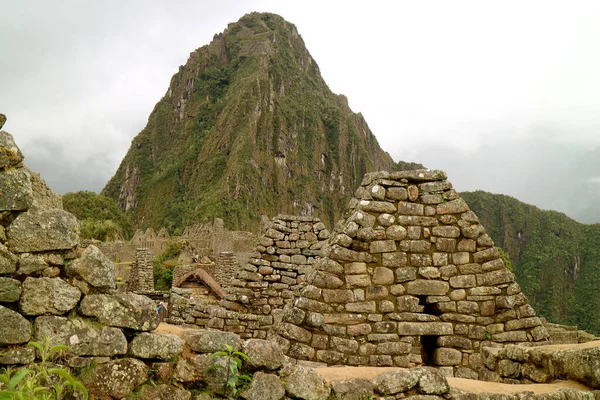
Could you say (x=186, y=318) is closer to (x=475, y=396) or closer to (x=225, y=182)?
(x=475, y=396)

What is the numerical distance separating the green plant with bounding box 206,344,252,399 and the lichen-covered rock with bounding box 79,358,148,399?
451mm

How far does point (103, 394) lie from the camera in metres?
2.70

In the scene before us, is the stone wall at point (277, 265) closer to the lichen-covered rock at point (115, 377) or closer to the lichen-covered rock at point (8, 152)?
the lichen-covered rock at point (115, 377)

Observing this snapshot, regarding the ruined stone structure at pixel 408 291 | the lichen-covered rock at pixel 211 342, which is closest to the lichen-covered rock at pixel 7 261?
the lichen-covered rock at pixel 211 342

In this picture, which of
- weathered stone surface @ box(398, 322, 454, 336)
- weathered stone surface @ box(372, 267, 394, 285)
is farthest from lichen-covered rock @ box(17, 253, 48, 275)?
weathered stone surface @ box(398, 322, 454, 336)

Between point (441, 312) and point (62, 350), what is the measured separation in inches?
151

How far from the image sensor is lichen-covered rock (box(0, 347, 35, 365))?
248cm

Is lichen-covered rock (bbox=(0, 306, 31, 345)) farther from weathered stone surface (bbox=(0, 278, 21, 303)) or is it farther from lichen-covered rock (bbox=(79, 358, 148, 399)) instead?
lichen-covered rock (bbox=(79, 358, 148, 399))

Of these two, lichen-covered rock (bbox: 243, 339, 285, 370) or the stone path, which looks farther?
the stone path

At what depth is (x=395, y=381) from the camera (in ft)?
10.5

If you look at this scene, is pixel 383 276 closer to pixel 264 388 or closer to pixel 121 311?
pixel 264 388

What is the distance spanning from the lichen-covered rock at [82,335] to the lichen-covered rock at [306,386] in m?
1.15

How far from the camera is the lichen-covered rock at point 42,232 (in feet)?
8.72

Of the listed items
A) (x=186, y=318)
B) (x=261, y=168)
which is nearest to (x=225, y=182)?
(x=261, y=168)
